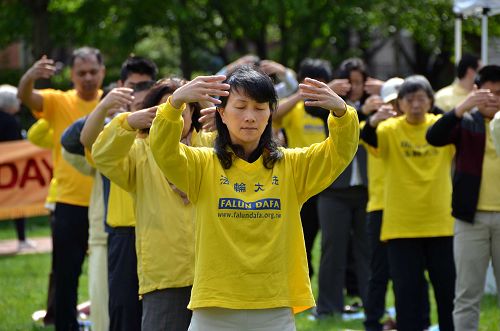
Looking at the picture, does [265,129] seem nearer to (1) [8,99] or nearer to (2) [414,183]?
(2) [414,183]

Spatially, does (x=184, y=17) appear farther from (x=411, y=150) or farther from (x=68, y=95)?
(x=411, y=150)

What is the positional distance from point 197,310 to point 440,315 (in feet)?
11.7

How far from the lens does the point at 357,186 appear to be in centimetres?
972

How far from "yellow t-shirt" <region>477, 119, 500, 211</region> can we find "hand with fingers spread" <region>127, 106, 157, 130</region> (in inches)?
113

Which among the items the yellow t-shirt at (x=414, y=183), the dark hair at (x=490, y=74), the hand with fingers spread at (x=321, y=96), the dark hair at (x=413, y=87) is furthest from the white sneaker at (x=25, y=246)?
the hand with fingers spread at (x=321, y=96)

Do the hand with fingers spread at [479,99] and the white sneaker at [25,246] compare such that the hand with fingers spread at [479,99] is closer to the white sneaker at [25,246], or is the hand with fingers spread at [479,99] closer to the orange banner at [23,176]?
the orange banner at [23,176]

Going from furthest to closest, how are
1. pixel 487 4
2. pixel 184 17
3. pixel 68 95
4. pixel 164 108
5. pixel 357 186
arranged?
pixel 184 17 < pixel 487 4 < pixel 357 186 < pixel 68 95 < pixel 164 108

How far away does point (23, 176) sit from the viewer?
13383 mm

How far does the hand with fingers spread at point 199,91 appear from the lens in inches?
173

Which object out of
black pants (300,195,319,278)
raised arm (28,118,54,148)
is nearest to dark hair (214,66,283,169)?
raised arm (28,118,54,148)

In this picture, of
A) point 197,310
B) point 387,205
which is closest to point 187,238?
point 197,310

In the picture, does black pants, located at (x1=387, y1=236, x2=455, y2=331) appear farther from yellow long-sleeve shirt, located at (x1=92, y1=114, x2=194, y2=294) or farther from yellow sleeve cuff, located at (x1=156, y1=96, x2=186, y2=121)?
yellow sleeve cuff, located at (x1=156, y1=96, x2=186, y2=121)

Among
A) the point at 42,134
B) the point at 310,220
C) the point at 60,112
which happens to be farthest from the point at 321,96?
the point at 310,220

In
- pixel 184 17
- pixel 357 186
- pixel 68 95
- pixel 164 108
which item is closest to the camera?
pixel 164 108
